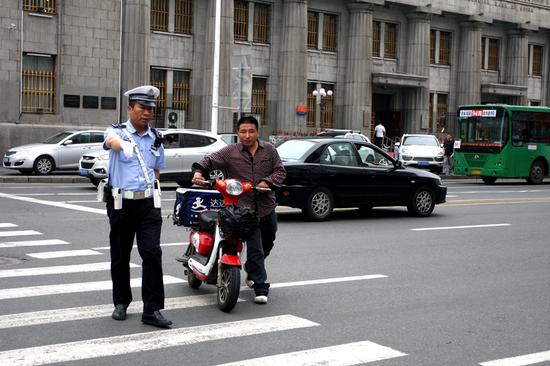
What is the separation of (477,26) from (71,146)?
100 ft

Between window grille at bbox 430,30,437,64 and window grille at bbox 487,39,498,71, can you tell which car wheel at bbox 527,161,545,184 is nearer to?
window grille at bbox 430,30,437,64

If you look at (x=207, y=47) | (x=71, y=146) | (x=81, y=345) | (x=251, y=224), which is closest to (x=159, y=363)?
(x=81, y=345)

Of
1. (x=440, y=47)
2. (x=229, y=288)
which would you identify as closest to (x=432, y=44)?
(x=440, y=47)

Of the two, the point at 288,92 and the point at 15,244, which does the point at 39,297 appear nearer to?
the point at 15,244

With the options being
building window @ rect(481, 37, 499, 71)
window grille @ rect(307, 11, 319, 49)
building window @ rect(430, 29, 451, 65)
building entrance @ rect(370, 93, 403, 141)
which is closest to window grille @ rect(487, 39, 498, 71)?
building window @ rect(481, 37, 499, 71)

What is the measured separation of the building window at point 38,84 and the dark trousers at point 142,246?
26183 millimetres

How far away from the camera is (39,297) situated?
8.16 metres

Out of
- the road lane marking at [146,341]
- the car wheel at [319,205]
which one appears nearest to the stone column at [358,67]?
the car wheel at [319,205]

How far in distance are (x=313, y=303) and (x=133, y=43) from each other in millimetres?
27803

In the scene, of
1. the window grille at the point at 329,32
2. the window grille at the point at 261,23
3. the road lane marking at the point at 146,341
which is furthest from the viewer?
the window grille at the point at 329,32

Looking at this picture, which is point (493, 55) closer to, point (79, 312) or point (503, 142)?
point (503, 142)

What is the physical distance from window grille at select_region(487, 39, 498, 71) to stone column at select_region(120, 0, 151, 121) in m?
25.5

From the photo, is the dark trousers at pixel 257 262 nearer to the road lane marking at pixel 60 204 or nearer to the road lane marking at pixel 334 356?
the road lane marking at pixel 334 356

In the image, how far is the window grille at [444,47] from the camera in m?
49.4
